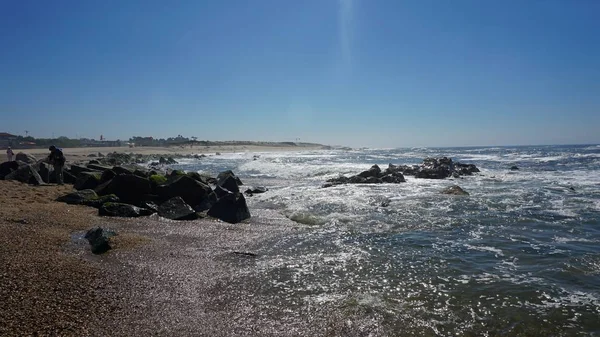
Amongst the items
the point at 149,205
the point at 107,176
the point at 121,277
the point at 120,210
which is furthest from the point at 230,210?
the point at 107,176

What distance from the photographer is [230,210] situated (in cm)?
1262

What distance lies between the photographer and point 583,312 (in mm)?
5770

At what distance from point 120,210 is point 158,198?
2.17 meters

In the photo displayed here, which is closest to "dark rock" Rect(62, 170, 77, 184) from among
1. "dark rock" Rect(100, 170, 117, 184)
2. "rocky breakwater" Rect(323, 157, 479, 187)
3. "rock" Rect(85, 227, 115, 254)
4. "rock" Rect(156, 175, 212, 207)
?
"dark rock" Rect(100, 170, 117, 184)

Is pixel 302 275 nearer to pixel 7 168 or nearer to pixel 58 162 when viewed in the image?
pixel 58 162

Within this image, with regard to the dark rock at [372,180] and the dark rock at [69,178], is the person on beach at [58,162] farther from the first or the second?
the dark rock at [372,180]

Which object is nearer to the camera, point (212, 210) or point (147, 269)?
point (147, 269)

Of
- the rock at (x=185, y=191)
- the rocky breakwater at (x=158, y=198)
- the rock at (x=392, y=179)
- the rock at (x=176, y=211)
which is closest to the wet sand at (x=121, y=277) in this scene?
the rock at (x=176, y=211)

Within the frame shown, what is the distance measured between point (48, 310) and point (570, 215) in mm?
15189

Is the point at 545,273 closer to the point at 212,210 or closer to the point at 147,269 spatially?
the point at 147,269

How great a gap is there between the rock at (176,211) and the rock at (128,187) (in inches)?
79.0

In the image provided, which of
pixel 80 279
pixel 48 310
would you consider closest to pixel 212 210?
pixel 80 279

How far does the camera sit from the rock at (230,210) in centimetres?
1249

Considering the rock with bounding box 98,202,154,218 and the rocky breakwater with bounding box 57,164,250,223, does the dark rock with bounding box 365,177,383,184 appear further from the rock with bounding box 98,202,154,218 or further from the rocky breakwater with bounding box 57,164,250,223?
the rock with bounding box 98,202,154,218
